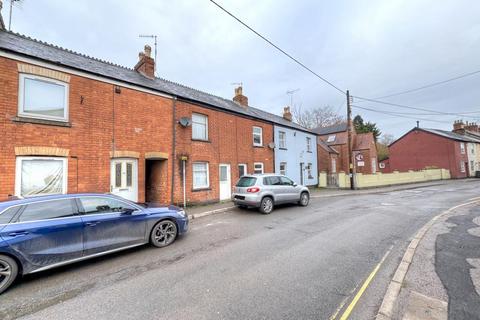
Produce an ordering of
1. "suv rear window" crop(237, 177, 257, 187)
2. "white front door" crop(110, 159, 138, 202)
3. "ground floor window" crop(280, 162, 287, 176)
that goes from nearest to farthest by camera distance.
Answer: "white front door" crop(110, 159, 138, 202) < "suv rear window" crop(237, 177, 257, 187) < "ground floor window" crop(280, 162, 287, 176)

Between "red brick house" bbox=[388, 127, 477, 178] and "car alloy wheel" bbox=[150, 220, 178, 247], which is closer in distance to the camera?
"car alloy wheel" bbox=[150, 220, 178, 247]

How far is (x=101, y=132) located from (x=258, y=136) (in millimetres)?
10134

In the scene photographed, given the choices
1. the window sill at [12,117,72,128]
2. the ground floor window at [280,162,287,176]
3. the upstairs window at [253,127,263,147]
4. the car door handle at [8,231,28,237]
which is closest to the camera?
the car door handle at [8,231,28,237]

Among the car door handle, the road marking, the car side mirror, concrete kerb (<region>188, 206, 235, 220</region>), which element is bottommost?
the road marking

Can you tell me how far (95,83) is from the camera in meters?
8.48

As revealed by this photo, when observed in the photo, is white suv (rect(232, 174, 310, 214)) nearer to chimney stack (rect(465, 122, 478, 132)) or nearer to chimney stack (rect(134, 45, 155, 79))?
chimney stack (rect(134, 45, 155, 79))

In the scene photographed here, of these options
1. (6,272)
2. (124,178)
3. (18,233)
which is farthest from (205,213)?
(6,272)

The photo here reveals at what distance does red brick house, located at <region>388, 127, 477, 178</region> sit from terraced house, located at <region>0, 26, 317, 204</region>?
34212mm

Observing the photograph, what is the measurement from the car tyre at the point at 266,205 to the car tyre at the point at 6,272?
7.40m

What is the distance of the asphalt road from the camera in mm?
3033

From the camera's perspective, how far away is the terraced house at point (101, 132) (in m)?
6.84

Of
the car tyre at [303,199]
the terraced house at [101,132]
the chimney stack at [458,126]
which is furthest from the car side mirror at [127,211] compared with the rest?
the chimney stack at [458,126]

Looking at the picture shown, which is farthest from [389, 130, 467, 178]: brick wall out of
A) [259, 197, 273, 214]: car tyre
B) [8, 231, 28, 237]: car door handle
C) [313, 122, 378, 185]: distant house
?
[8, 231, 28, 237]: car door handle

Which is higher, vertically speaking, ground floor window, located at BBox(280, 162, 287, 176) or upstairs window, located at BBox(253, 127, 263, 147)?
upstairs window, located at BBox(253, 127, 263, 147)
